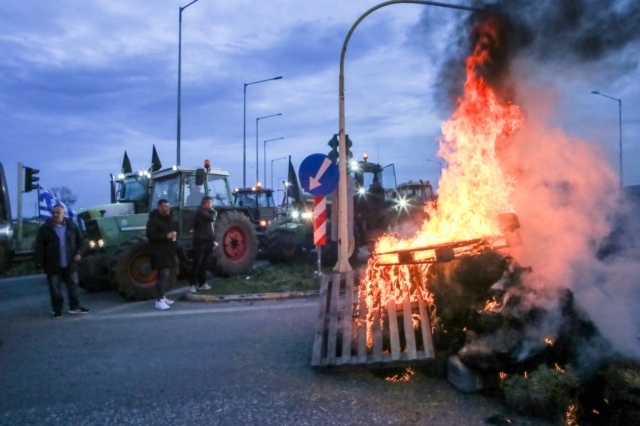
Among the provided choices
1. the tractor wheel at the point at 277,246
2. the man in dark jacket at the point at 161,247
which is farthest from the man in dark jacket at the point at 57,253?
the tractor wheel at the point at 277,246

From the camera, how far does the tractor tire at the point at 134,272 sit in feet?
33.1

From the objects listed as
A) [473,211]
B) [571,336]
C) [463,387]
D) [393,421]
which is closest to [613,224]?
[473,211]

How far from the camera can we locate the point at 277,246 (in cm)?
1483

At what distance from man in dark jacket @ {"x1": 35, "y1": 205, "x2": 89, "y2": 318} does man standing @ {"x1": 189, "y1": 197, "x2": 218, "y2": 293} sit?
2262 millimetres

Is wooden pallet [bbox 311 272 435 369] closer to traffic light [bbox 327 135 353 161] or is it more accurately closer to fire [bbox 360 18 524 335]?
fire [bbox 360 18 524 335]

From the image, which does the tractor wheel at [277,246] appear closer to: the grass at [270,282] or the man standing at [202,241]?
the grass at [270,282]

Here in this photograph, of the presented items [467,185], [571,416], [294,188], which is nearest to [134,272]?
[467,185]

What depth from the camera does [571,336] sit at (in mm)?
4797

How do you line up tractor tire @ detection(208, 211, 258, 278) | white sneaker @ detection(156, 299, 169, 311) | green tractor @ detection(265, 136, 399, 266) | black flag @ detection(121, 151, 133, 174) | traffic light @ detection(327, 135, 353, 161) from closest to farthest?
1. white sneaker @ detection(156, 299, 169, 311)
2. traffic light @ detection(327, 135, 353, 161)
3. tractor tire @ detection(208, 211, 258, 278)
4. green tractor @ detection(265, 136, 399, 266)
5. black flag @ detection(121, 151, 133, 174)

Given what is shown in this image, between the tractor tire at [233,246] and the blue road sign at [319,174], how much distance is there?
121 inches

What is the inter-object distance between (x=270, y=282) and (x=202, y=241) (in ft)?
5.77

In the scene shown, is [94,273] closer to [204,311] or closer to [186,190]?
[186,190]

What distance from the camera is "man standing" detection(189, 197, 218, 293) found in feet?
35.1

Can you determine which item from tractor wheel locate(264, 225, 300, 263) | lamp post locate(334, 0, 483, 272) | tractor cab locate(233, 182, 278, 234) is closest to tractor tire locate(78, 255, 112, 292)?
lamp post locate(334, 0, 483, 272)
